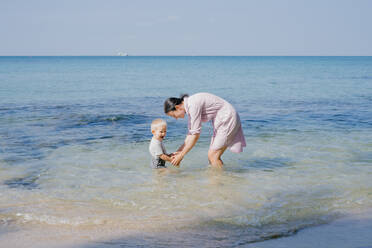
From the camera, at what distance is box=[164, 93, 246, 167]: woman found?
5.75 meters

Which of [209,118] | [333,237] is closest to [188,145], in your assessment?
[209,118]

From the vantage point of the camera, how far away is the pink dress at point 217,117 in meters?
5.79

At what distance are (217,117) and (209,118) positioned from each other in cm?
13

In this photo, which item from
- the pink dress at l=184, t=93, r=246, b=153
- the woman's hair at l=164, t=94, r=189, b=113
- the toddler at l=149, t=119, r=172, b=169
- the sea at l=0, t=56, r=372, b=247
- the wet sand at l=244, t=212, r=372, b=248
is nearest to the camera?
the wet sand at l=244, t=212, r=372, b=248

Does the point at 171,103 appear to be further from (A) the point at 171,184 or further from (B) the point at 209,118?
(A) the point at 171,184

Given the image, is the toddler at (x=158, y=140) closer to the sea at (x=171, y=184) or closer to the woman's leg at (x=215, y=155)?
the sea at (x=171, y=184)

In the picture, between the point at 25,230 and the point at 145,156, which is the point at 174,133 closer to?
the point at 145,156

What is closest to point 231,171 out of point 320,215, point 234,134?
point 234,134

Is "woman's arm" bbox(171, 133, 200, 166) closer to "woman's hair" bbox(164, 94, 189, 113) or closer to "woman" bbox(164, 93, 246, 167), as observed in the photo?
"woman" bbox(164, 93, 246, 167)

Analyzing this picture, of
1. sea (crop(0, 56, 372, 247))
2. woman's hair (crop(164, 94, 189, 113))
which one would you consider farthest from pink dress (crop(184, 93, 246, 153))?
sea (crop(0, 56, 372, 247))

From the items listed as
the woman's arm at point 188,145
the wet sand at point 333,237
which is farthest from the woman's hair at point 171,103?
the wet sand at point 333,237

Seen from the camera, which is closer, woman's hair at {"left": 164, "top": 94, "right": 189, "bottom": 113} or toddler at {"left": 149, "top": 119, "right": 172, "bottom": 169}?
woman's hair at {"left": 164, "top": 94, "right": 189, "bottom": 113}

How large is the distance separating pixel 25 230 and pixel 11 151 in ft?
15.1

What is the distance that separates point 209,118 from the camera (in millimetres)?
6125
